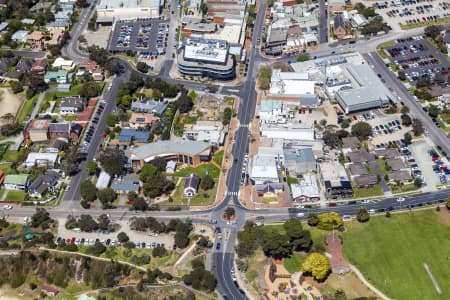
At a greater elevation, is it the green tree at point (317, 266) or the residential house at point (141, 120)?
the residential house at point (141, 120)

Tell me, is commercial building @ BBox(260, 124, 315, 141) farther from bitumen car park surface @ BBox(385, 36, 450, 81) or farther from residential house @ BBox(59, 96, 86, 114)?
residential house @ BBox(59, 96, 86, 114)

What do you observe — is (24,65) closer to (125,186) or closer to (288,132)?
(125,186)

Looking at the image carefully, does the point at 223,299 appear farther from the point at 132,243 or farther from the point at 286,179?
the point at 286,179

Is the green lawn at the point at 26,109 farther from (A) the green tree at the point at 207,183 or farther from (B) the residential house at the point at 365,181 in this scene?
(B) the residential house at the point at 365,181

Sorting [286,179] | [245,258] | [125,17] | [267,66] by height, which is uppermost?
[125,17]

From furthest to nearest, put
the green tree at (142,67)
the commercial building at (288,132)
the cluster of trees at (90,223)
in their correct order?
the green tree at (142,67) → the commercial building at (288,132) → the cluster of trees at (90,223)

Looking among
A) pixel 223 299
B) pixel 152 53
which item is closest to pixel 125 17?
pixel 152 53

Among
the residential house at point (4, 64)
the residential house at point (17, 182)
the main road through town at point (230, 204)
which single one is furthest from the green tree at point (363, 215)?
the residential house at point (4, 64)

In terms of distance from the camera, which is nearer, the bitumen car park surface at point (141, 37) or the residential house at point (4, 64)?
the residential house at point (4, 64)
